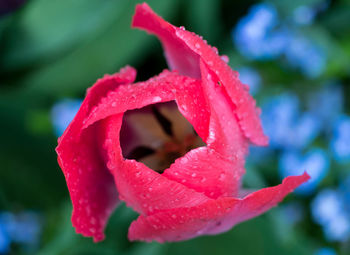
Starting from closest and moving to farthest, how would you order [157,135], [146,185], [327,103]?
[146,185] → [157,135] → [327,103]

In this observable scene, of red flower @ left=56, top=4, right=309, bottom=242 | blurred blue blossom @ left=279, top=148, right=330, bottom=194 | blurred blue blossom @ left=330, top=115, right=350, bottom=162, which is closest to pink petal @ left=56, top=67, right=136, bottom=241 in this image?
red flower @ left=56, top=4, right=309, bottom=242

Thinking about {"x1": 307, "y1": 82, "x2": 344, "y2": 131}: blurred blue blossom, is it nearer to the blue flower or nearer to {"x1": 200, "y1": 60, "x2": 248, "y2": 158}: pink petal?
Result: the blue flower

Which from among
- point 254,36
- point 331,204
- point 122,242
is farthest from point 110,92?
point 331,204

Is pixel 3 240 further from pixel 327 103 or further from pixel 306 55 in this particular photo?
pixel 327 103

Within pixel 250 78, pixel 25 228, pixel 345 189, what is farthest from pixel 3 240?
pixel 345 189

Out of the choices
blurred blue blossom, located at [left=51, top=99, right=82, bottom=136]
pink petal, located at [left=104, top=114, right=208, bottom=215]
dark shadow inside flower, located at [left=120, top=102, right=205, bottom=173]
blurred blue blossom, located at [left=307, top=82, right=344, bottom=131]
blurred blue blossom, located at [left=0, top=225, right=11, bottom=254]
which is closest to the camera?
Result: pink petal, located at [left=104, top=114, right=208, bottom=215]

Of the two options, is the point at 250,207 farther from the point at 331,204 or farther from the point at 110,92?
the point at 331,204

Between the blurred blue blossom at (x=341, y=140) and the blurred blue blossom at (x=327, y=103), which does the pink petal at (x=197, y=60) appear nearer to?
the blurred blue blossom at (x=341, y=140)
